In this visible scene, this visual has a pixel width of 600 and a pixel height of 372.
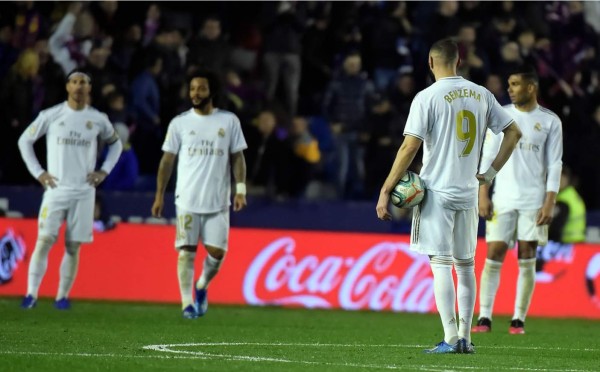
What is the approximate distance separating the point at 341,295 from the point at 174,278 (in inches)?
82.1

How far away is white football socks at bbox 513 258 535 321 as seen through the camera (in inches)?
478

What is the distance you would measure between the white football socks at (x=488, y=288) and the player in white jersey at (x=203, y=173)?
2.52 metres

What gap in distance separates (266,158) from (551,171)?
6.13m

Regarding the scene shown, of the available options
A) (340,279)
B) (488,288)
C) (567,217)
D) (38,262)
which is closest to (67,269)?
(38,262)

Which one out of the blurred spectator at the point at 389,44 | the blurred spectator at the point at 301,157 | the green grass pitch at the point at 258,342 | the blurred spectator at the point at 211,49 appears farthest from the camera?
the blurred spectator at the point at 389,44

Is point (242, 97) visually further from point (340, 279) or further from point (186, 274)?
point (186, 274)

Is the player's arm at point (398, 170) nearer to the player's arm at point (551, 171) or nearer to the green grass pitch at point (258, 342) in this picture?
the green grass pitch at point (258, 342)

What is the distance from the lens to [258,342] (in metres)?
10.1

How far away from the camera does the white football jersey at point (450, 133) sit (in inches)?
348

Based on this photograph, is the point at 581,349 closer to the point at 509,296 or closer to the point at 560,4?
the point at 509,296

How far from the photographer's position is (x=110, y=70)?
58.4 feet

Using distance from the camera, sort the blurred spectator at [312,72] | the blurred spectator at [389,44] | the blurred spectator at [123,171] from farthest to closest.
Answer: the blurred spectator at [389,44] < the blurred spectator at [312,72] < the blurred spectator at [123,171]

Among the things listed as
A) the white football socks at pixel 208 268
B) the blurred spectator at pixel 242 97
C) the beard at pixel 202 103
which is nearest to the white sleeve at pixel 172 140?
the beard at pixel 202 103

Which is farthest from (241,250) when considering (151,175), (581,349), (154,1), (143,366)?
(143,366)
